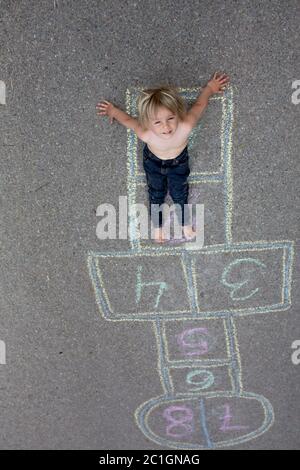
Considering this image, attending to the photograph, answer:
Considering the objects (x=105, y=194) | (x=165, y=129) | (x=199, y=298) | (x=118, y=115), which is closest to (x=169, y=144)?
(x=165, y=129)

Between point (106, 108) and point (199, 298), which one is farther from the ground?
point (106, 108)

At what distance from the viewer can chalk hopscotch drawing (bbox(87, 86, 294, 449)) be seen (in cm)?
182

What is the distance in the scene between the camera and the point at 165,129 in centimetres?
145

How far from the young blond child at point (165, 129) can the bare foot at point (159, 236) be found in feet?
0.22

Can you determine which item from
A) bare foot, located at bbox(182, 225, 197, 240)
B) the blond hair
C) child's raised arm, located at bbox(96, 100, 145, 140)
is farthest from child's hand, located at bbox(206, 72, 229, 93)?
bare foot, located at bbox(182, 225, 197, 240)

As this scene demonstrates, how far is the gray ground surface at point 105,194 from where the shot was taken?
4.95 feet

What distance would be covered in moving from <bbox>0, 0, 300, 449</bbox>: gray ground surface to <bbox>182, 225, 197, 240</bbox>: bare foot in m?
0.06

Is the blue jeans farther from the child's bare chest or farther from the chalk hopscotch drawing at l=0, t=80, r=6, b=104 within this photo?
the chalk hopscotch drawing at l=0, t=80, r=6, b=104

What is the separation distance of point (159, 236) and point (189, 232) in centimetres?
12

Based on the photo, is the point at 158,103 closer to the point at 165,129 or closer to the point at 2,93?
the point at 165,129

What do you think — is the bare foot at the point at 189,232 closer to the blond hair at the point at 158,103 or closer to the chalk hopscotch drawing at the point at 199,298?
the chalk hopscotch drawing at the point at 199,298

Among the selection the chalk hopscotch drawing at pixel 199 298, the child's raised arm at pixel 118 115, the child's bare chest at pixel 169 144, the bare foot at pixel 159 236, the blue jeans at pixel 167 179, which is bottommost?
the chalk hopscotch drawing at pixel 199 298

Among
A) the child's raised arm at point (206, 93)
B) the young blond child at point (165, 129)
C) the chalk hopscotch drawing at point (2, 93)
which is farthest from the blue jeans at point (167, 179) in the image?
the chalk hopscotch drawing at point (2, 93)
